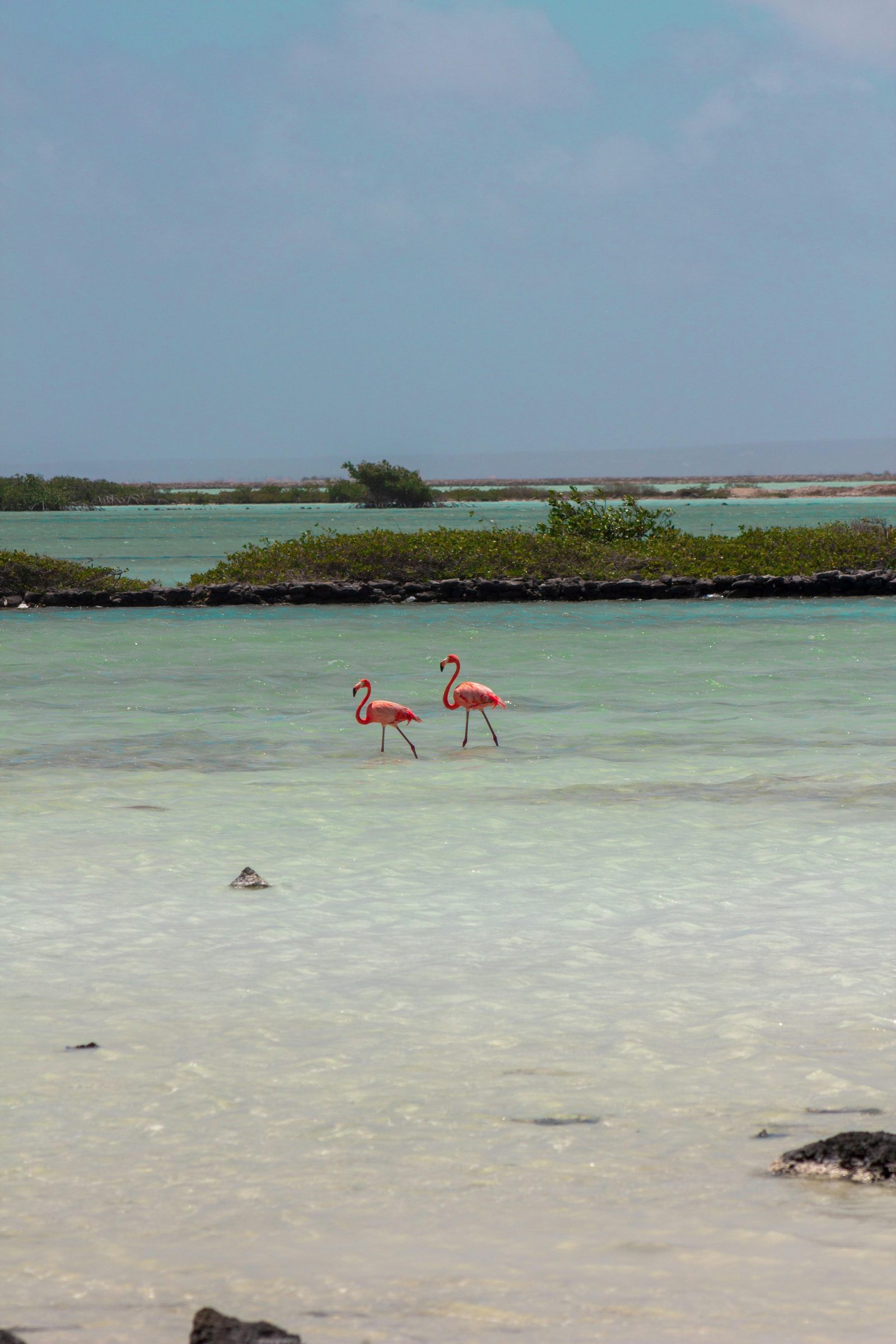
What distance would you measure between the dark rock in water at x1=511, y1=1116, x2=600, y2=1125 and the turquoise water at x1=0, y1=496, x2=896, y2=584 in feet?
141

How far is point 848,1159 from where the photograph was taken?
4.93m

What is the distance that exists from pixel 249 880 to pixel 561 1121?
4395 millimetres

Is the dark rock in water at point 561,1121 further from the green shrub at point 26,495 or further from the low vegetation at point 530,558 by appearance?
the green shrub at point 26,495

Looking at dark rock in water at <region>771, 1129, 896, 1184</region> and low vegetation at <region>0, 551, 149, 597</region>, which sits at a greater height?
low vegetation at <region>0, 551, 149, 597</region>

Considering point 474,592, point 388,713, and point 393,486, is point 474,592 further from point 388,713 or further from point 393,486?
point 393,486

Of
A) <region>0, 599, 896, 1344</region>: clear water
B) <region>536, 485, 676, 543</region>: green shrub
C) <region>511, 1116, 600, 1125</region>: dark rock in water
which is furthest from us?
<region>536, 485, 676, 543</region>: green shrub

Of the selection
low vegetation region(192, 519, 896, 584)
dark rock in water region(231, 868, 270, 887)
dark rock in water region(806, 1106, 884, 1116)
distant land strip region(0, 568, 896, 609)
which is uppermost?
low vegetation region(192, 519, 896, 584)

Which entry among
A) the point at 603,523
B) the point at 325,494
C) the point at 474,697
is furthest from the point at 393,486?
the point at 474,697

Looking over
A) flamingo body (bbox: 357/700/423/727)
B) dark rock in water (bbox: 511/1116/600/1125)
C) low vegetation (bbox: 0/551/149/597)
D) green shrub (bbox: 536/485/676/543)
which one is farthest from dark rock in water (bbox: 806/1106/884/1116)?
green shrub (bbox: 536/485/676/543)

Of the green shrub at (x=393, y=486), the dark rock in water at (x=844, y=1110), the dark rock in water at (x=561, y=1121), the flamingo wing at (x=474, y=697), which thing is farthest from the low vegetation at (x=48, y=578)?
the green shrub at (x=393, y=486)

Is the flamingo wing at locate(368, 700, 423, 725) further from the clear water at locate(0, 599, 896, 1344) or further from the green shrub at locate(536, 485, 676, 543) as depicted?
the green shrub at locate(536, 485, 676, 543)

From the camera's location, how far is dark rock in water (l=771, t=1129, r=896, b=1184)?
488 cm

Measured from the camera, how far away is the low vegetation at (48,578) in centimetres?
3759

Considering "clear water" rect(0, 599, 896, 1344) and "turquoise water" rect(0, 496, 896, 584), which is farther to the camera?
"turquoise water" rect(0, 496, 896, 584)
